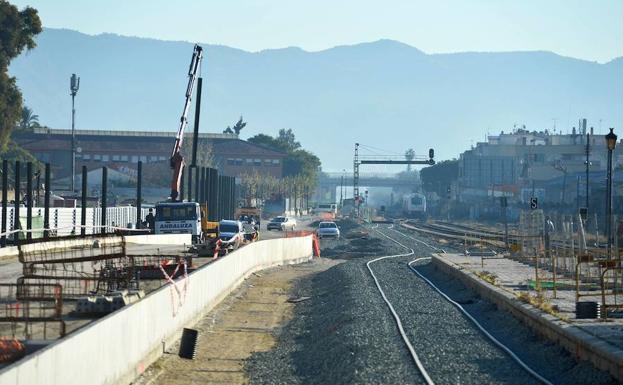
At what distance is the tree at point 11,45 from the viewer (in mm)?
80875

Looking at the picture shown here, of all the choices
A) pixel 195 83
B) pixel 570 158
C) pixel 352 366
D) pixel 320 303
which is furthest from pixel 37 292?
pixel 570 158

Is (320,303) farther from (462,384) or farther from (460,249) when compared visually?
(460,249)

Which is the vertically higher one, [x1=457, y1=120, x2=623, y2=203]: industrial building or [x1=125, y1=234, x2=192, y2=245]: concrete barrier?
[x1=457, y1=120, x2=623, y2=203]: industrial building

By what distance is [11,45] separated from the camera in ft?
271

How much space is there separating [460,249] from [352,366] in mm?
47932

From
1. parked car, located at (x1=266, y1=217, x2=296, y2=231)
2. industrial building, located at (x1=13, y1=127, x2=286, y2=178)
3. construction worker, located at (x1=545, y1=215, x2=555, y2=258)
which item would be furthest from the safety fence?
industrial building, located at (x1=13, y1=127, x2=286, y2=178)

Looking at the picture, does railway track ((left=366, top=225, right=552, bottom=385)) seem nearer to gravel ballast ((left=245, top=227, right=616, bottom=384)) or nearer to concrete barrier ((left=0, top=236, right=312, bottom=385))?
gravel ballast ((left=245, top=227, right=616, bottom=384))

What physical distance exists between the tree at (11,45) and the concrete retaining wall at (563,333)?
5457cm

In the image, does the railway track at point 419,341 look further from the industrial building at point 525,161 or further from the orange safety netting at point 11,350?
the industrial building at point 525,161

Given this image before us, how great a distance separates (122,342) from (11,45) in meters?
69.7

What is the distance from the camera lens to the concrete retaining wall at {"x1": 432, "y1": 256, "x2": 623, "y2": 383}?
58.5 feet

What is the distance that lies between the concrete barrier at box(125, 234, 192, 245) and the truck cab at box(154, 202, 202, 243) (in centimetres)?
54

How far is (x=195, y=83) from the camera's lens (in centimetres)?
8025

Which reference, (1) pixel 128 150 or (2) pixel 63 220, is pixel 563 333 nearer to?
(2) pixel 63 220
